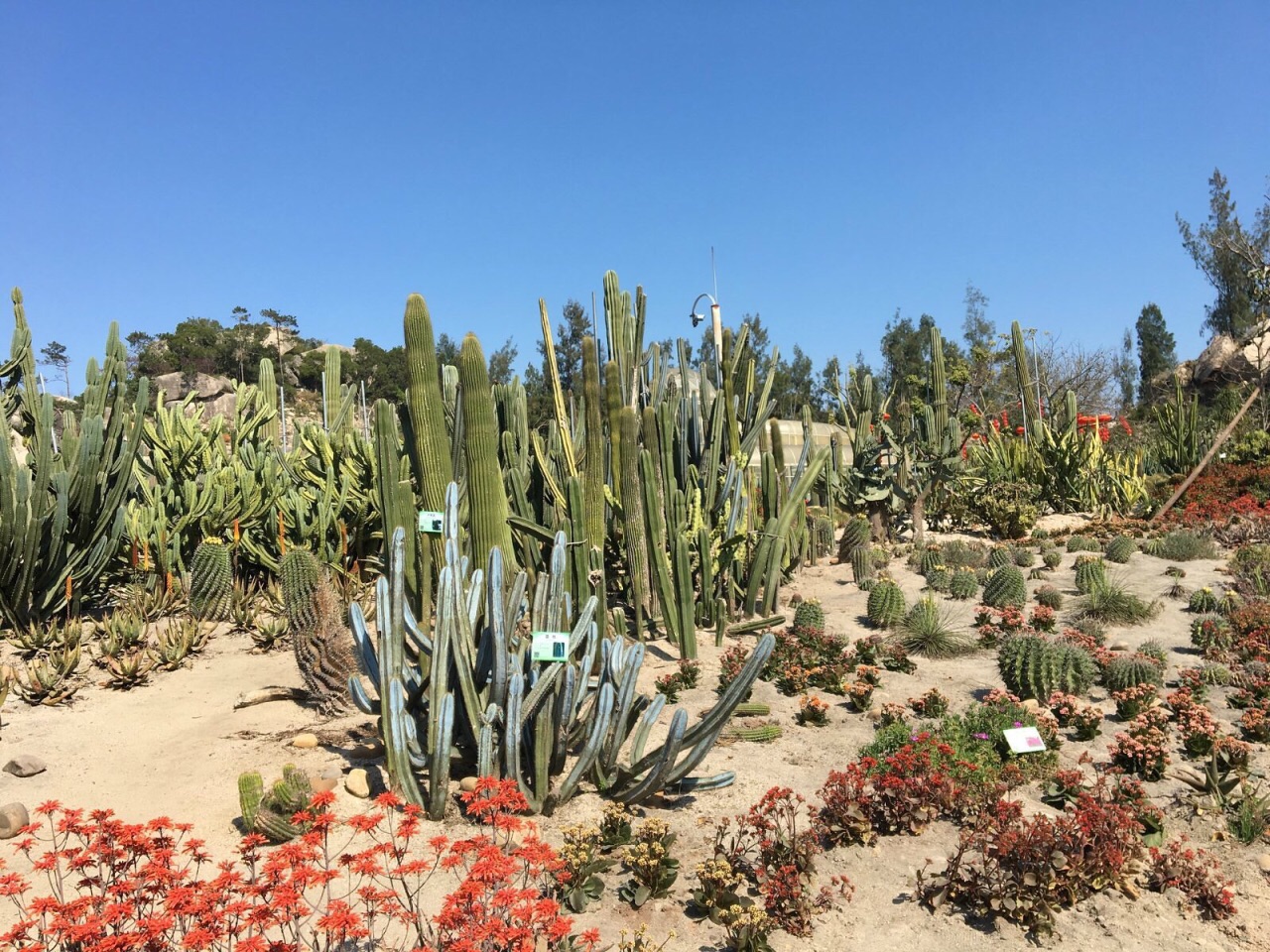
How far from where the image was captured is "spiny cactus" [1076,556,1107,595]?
8.87 m

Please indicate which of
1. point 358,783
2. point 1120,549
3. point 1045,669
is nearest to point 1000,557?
point 1120,549

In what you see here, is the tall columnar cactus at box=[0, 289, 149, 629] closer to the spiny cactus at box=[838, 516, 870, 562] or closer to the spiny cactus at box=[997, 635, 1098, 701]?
the spiny cactus at box=[997, 635, 1098, 701]

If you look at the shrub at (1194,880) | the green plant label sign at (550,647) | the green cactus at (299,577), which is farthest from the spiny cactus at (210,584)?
the shrub at (1194,880)

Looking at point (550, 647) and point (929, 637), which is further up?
point (550, 647)

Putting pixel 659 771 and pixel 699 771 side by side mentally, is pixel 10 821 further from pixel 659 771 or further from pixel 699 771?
pixel 699 771

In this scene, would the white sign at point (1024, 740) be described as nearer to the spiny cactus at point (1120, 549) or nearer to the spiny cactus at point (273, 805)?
the spiny cactus at point (273, 805)

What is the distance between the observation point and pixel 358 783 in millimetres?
4754

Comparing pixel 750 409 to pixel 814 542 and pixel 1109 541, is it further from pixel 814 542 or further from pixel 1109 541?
pixel 1109 541

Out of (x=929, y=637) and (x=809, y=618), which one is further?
(x=809, y=618)

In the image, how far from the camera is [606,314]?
891cm

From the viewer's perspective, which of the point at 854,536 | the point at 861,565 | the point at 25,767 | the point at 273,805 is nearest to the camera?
the point at 273,805

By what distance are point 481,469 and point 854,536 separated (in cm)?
709

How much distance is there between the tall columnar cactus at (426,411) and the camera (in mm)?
5547

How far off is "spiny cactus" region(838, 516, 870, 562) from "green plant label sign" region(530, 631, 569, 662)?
7.44 meters
